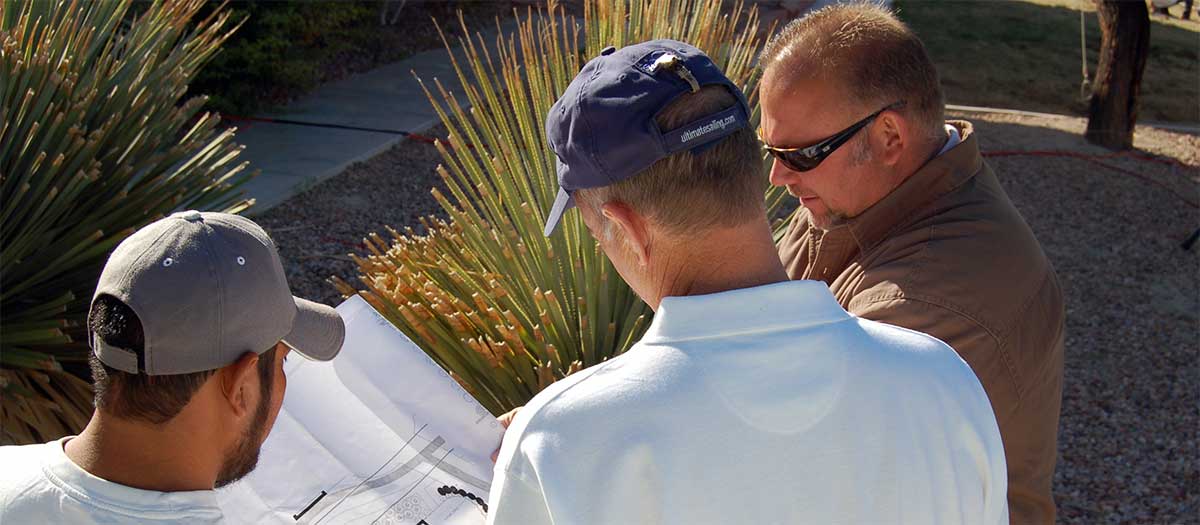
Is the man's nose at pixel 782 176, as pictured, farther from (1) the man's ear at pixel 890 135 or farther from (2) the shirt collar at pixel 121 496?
(2) the shirt collar at pixel 121 496

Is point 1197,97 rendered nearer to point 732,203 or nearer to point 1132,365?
point 1132,365

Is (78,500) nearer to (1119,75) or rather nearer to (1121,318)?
(1121,318)

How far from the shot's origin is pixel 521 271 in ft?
9.98

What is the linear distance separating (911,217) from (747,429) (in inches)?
43.2

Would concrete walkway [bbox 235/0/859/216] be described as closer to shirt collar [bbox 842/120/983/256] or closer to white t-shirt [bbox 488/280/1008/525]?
shirt collar [bbox 842/120/983/256]

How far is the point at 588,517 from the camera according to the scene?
1268 mm

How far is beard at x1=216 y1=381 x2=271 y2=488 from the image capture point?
161cm

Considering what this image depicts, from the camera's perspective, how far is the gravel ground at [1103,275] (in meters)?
4.77

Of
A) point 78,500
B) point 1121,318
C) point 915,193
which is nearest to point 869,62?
point 915,193

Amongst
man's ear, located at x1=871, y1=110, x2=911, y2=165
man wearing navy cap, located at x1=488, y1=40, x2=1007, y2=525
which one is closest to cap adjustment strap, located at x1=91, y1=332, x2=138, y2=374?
man wearing navy cap, located at x1=488, y1=40, x2=1007, y2=525

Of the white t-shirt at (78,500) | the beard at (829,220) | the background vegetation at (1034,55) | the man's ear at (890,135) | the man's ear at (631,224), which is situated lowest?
the background vegetation at (1034,55)

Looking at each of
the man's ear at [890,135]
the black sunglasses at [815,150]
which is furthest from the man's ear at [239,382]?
the man's ear at [890,135]

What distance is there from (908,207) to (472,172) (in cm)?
135

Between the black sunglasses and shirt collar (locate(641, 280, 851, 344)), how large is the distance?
37.8 inches
